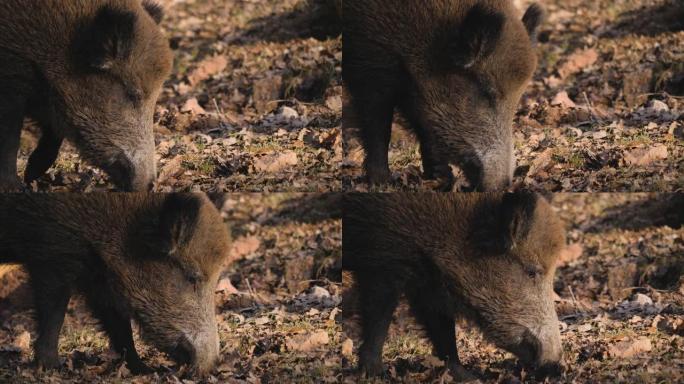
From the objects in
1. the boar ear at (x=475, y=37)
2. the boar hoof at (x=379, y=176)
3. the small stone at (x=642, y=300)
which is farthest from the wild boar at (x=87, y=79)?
the small stone at (x=642, y=300)

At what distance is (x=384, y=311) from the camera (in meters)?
6.76

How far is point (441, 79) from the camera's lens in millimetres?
6590

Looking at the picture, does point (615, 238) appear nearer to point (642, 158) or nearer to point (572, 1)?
point (642, 158)

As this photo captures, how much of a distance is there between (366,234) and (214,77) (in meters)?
1.40

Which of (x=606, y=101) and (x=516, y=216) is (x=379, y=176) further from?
(x=606, y=101)

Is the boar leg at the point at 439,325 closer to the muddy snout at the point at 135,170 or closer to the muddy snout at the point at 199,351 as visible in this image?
the muddy snout at the point at 199,351

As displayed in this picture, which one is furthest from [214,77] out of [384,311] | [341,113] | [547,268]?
[547,268]

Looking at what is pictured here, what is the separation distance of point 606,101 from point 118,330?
3.52 metres

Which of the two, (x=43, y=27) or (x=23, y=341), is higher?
(x=43, y=27)

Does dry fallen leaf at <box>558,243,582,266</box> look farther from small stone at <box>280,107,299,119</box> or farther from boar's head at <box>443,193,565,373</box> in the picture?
small stone at <box>280,107,299,119</box>

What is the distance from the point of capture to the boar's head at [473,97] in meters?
6.50

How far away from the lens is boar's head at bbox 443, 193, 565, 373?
261 inches

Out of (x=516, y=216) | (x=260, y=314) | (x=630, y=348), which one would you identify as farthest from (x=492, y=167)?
(x=260, y=314)

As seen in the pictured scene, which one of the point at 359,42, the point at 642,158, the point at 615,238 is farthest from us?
the point at 615,238
